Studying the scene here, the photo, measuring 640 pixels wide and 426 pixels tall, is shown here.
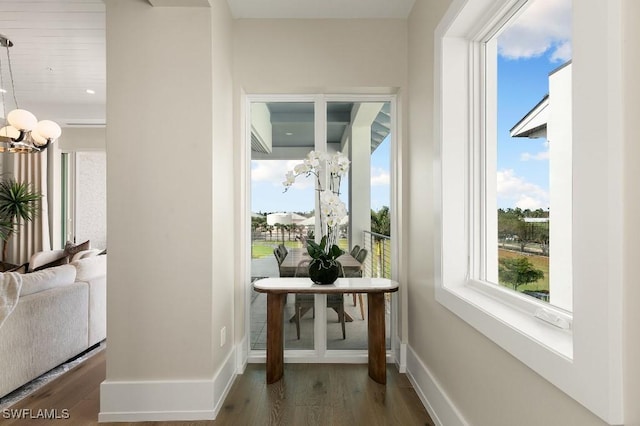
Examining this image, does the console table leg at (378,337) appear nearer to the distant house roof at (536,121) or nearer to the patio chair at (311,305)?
the patio chair at (311,305)

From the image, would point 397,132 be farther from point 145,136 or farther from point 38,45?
point 38,45

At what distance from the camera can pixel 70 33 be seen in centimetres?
341

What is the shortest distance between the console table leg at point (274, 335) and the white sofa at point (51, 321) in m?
1.63

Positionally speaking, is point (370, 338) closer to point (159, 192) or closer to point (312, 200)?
point (312, 200)

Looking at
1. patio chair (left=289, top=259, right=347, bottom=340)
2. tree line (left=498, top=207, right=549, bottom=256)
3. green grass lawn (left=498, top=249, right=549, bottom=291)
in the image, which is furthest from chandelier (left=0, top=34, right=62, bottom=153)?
green grass lawn (left=498, top=249, right=549, bottom=291)

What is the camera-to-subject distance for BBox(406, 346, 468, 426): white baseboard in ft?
6.67

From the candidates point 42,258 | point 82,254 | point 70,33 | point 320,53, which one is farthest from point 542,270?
point 42,258

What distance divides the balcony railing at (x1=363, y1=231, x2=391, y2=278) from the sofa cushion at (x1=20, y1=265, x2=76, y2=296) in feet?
7.95

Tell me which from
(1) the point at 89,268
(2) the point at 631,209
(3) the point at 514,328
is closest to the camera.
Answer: (2) the point at 631,209

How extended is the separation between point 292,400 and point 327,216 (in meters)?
1.28

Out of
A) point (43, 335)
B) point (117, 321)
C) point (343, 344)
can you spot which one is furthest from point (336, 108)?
point (43, 335)

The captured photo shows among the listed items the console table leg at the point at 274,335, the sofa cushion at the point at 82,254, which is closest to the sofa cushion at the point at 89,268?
the sofa cushion at the point at 82,254

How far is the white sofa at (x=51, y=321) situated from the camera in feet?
8.47

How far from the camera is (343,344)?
3.24 meters
